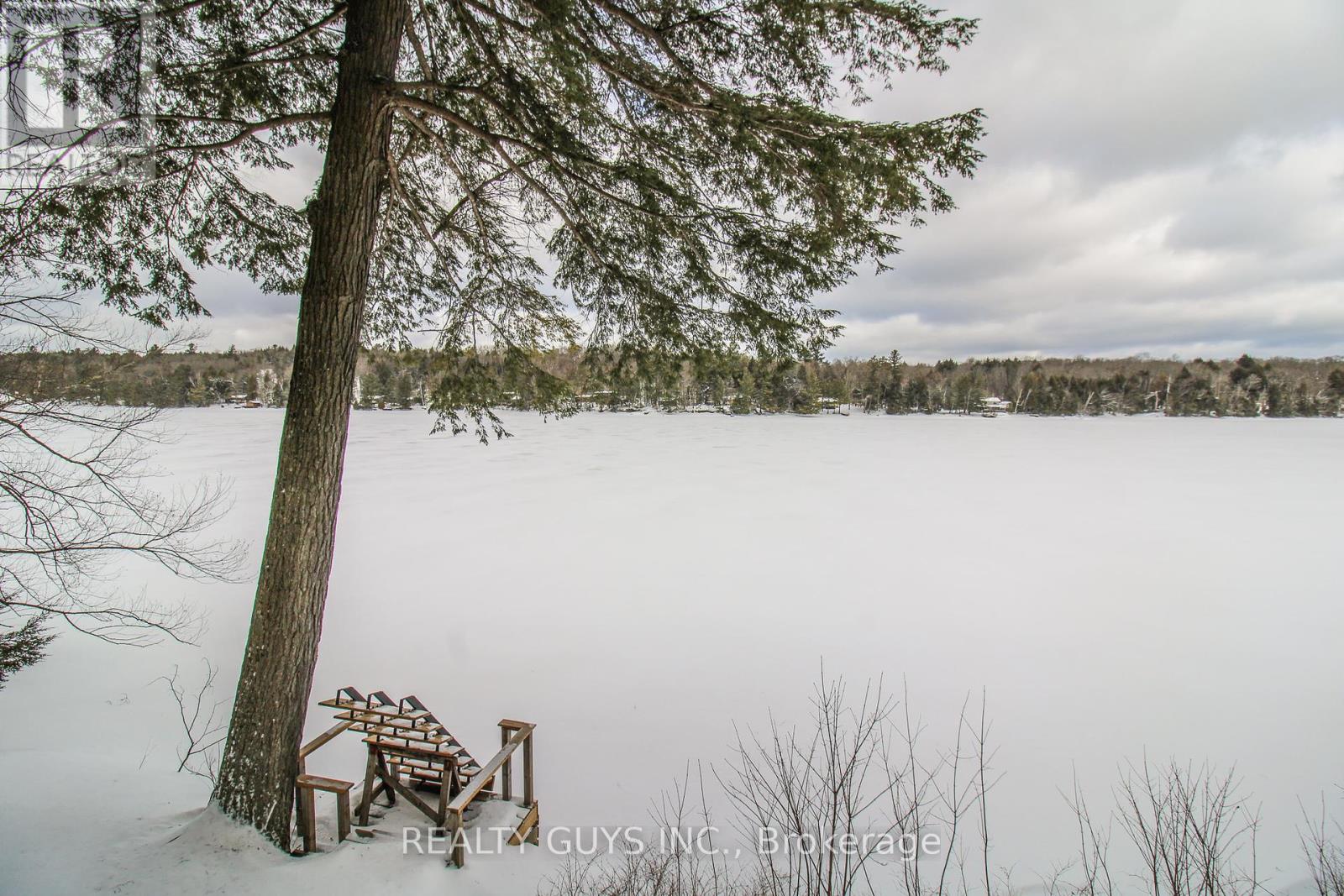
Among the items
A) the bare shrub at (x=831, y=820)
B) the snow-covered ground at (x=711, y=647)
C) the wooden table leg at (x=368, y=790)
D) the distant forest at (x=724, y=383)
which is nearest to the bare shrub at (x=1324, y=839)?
the snow-covered ground at (x=711, y=647)

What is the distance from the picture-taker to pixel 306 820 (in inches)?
104

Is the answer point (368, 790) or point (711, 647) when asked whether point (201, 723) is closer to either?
point (368, 790)

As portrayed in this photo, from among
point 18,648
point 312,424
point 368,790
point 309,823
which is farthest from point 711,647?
point 18,648

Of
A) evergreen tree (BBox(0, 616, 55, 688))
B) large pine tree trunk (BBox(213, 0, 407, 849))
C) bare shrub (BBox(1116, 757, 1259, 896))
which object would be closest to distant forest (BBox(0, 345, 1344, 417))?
large pine tree trunk (BBox(213, 0, 407, 849))

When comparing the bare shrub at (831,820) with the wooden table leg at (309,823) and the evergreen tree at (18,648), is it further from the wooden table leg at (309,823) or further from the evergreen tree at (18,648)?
the evergreen tree at (18,648)

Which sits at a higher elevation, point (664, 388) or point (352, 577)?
point (664, 388)

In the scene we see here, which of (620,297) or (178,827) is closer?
(178,827)

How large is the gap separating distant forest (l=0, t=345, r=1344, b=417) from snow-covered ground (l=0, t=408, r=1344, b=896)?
2.40 m

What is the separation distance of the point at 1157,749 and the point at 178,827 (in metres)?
6.90

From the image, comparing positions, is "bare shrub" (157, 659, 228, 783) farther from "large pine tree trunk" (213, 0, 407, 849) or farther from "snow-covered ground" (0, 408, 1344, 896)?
"large pine tree trunk" (213, 0, 407, 849)

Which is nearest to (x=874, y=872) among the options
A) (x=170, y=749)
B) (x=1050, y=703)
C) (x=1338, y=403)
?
(x=1050, y=703)

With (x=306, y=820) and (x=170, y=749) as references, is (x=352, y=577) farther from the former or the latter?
(x=306, y=820)

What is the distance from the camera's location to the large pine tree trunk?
255 centimetres

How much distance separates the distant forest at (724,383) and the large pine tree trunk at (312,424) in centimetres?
79
